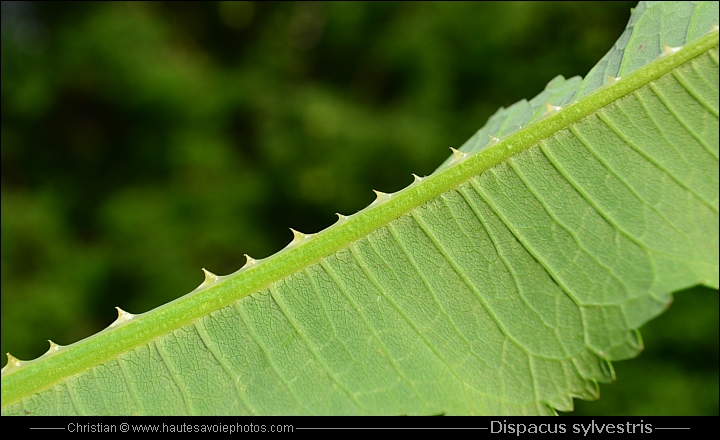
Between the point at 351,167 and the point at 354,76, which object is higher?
the point at 354,76

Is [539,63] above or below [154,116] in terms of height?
above

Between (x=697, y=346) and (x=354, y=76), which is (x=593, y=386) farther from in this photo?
(x=354, y=76)

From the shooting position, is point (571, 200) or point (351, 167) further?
point (351, 167)

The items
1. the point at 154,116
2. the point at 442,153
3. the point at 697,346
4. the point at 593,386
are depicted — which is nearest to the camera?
the point at 593,386

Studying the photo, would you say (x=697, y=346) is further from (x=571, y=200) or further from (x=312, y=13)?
(x=312, y=13)

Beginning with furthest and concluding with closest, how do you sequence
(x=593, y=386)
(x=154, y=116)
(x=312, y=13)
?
(x=312, y=13), (x=154, y=116), (x=593, y=386)
